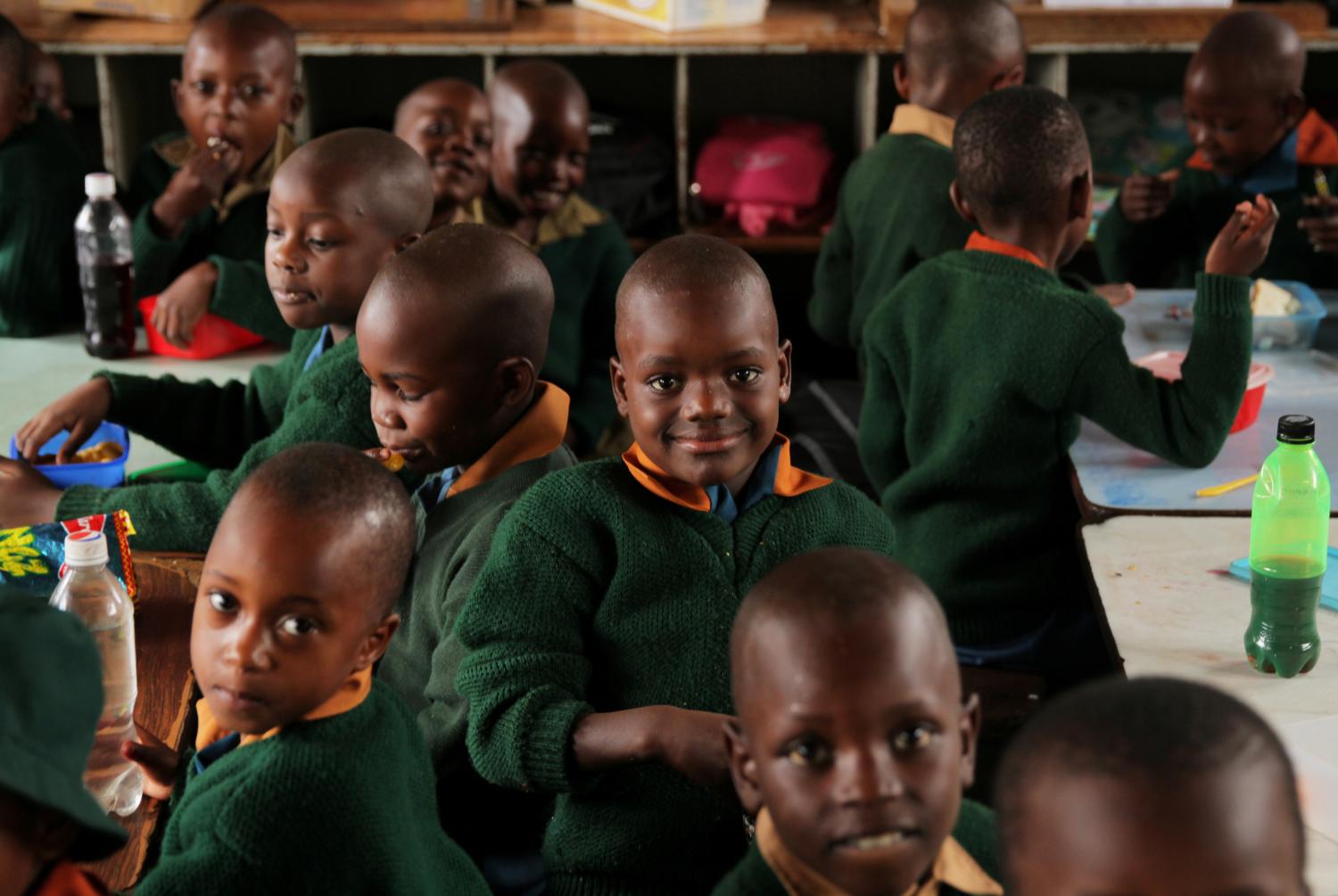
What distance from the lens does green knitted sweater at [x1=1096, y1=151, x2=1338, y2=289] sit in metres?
3.39

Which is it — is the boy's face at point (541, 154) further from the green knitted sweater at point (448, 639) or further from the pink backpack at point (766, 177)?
the green knitted sweater at point (448, 639)

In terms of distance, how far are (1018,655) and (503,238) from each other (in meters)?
1.06

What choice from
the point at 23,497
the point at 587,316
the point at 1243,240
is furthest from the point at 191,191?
the point at 1243,240

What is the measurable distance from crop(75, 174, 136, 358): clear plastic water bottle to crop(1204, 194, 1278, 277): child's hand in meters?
1.94

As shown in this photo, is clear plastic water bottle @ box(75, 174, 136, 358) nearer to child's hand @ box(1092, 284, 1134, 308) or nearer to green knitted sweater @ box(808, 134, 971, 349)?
green knitted sweater @ box(808, 134, 971, 349)

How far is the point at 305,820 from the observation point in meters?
1.24

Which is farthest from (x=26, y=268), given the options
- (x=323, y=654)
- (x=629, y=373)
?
(x=323, y=654)

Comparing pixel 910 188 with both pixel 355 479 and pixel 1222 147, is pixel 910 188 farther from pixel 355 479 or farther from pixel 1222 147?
pixel 355 479

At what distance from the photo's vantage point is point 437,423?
5.91 feet

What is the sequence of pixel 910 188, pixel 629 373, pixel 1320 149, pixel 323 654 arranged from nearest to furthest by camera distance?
pixel 323 654
pixel 629 373
pixel 910 188
pixel 1320 149

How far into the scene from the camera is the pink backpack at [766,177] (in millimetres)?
4352

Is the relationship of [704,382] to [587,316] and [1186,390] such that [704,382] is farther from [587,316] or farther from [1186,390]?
[587,316]

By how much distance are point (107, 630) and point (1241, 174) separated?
2.66 metres

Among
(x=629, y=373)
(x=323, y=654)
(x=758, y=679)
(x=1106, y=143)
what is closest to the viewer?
(x=758, y=679)
